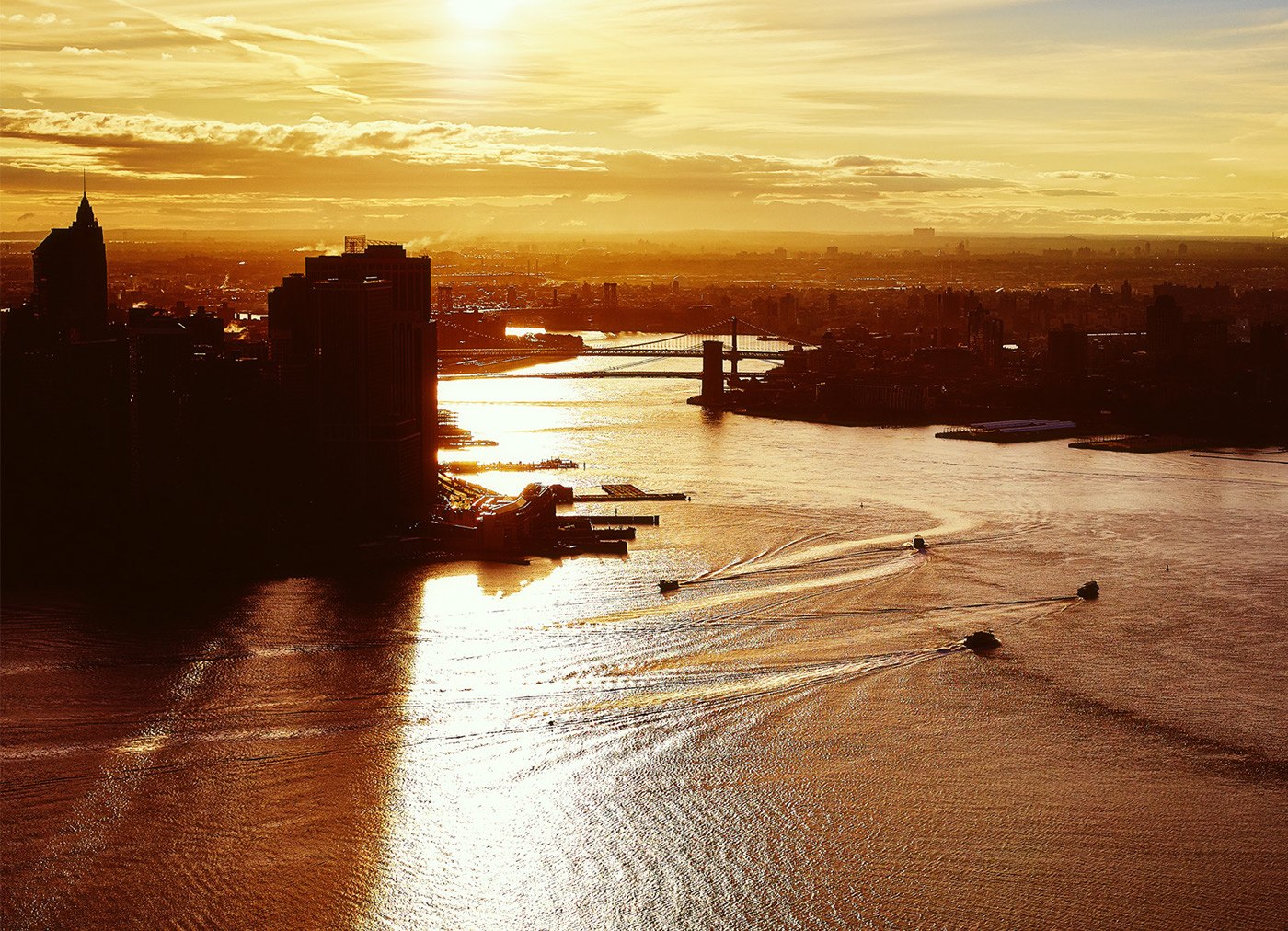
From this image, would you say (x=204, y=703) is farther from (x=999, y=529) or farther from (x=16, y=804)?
(x=999, y=529)

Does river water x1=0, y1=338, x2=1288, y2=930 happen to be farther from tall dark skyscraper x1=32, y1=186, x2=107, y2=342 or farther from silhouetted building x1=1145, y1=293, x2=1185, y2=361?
silhouetted building x1=1145, y1=293, x2=1185, y2=361

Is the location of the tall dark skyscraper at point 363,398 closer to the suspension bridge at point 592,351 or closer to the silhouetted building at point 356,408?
the silhouetted building at point 356,408

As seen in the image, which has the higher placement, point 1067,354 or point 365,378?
point 365,378

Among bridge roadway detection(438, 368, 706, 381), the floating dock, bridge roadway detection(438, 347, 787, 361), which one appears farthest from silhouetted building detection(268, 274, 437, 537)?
bridge roadway detection(438, 347, 787, 361)

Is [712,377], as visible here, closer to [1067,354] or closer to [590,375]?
[590,375]

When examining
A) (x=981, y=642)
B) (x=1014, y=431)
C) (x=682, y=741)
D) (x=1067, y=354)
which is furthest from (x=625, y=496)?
(x=1067, y=354)

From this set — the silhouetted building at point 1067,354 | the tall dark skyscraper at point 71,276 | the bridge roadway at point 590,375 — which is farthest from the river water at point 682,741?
the silhouetted building at point 1067,354
